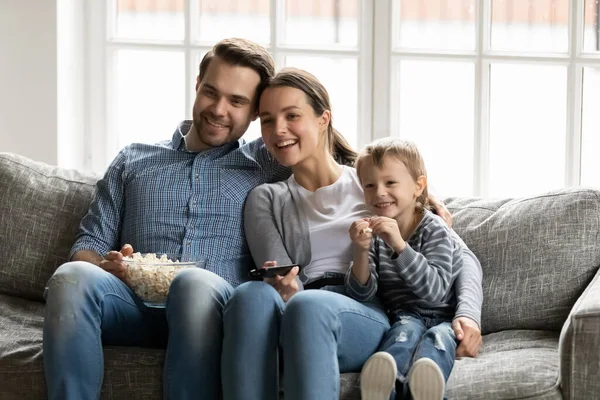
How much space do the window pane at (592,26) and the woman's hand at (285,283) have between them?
62.1 inches

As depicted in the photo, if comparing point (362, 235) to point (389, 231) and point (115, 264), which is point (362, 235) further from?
point (115, 264)

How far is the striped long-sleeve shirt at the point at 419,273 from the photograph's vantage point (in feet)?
7.41

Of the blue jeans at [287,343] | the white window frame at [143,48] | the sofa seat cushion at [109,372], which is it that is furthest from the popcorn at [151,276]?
the white window frame at [143,48]

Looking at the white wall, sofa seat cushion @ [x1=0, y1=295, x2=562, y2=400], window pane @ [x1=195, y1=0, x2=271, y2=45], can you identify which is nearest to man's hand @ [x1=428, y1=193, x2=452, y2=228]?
sofa seat cushion @ [x1=0, y1=295, x2=562, y2=400]

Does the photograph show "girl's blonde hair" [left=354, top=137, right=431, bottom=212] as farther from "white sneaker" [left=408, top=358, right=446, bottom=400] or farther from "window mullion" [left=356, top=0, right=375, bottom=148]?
"window mullion" [left=356, top=0, right=375, bottom=148]

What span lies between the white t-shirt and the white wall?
1198mm

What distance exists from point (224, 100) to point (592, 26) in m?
1.45

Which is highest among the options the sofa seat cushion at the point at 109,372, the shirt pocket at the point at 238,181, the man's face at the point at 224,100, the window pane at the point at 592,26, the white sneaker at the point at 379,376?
the window pane at the point at 592,26

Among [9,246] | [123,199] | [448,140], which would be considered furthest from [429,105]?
[9,246]

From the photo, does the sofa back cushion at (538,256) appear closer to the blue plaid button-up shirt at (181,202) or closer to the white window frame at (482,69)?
the blue plaid button-up shirt at (181,202)

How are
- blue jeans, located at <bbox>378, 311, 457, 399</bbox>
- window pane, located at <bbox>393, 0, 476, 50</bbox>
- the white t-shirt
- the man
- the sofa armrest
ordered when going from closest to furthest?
1. the sofa armrest
2. blue jeans, located at <bbox>378, 311, 457, 399</bbox>
3. the man
4. the white t-shirt
5. window pane, located at <bbox>393, 0, 476, 50</bbox>

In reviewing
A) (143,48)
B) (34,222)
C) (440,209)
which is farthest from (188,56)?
(440,209)

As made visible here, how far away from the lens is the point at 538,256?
8.20 feet

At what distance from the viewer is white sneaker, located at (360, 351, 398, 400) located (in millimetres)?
2012
